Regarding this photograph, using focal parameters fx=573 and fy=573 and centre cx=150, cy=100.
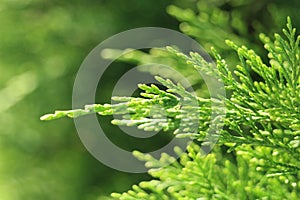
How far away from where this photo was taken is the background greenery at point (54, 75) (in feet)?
6.52

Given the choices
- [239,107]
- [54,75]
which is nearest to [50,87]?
[54,75]

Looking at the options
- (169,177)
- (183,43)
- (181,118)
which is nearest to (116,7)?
(183,43)

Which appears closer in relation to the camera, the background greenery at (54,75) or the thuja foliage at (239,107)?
the thuja foliage at (239,107)

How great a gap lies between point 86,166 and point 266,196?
1.28 meters

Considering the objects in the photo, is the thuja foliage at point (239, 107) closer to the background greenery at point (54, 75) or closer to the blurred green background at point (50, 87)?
the background greenery at point (54, 75)

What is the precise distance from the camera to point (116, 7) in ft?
6.61

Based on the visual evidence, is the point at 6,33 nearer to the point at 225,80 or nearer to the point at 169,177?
the point at 169,177

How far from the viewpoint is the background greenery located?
199cm

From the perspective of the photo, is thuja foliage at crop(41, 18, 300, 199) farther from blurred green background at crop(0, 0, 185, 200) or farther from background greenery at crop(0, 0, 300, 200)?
blurred green background at crop(0, 0, 185, 200)

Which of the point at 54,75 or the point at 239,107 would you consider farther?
the point at 54,75

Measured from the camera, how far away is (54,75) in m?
2.07

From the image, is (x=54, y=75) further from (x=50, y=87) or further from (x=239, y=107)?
(x=239, y=107)

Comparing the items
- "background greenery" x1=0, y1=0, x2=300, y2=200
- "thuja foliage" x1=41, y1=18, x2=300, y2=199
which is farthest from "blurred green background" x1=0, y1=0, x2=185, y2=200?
"thuja foliage" x1=41, y1=18, x2=300, y2=199

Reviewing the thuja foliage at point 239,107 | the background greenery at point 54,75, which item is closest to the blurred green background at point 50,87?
the background greenery at point 54,75
